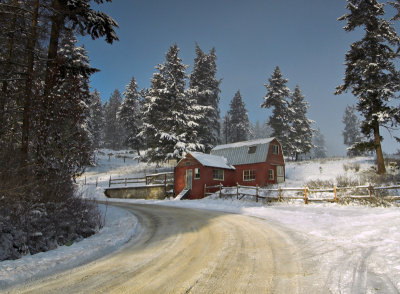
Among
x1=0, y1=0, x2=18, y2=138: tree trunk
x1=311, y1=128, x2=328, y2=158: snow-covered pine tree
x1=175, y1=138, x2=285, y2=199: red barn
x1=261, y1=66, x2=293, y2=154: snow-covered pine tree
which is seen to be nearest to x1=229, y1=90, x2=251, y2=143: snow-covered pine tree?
x1=261, y1=66, x2=293, y2=154: snow-covered pine tree

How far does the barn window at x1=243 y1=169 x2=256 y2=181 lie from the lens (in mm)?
30156

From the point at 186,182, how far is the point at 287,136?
76.5 ft

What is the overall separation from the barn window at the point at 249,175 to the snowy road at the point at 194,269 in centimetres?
2196

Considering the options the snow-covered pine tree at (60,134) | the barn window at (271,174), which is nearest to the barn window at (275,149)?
the barn window at (271,174)

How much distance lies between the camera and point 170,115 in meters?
32.2

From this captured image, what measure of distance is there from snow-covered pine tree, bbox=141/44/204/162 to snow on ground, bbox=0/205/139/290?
900 inches

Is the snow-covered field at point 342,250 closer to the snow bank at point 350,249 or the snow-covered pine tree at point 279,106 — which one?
the snow bank at point 350,249

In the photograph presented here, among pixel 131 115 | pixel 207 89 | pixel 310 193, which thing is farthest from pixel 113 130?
pixel 310 193

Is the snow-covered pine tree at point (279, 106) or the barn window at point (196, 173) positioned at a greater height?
the snow-covered pine tree at point (279, 106)

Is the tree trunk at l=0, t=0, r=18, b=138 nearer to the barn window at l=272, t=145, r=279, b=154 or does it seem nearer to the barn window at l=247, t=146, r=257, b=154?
the barn window at l=247, t=146, r=257, b=154

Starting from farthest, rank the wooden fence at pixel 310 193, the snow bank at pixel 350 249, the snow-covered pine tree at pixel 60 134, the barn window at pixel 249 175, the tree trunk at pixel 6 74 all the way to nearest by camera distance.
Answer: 1. the barn window at pixel 249 175
2. the wooden fence at pixel 310 193
3. the snow-covered pine tree at pixel 60 134
4. the tree trunk at pixel 6 74
5. the snow bank at pixel 350 249

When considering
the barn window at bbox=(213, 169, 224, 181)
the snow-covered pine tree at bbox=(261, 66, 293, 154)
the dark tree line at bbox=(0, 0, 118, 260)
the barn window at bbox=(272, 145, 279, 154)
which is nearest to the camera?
the dark tree line at bbox=(0, 0, 118, 260)

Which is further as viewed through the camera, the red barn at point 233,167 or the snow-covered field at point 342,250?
the red barn at point 233,167

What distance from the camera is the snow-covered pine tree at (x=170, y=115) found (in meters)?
31.5
